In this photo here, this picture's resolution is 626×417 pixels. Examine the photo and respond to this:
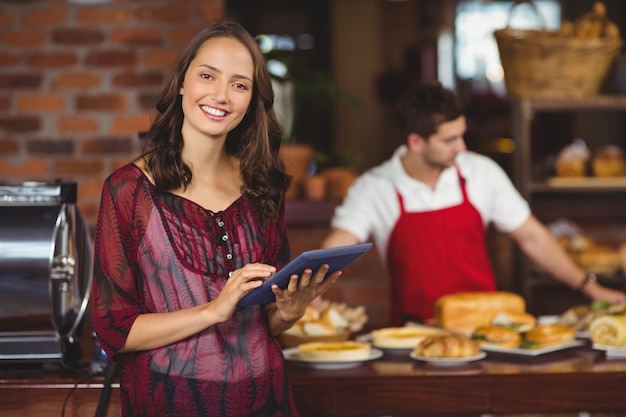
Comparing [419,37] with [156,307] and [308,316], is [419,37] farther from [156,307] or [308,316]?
[156,307]

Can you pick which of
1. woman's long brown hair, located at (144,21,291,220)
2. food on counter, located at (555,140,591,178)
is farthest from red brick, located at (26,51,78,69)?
food on counter, located at (555,140,591,178)

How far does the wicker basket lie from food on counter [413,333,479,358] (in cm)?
215

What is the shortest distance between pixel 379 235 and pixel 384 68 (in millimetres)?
5219

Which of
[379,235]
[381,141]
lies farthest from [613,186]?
[381,141]

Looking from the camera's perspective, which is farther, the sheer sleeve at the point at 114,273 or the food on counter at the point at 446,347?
the food on counter at the point at 446,347

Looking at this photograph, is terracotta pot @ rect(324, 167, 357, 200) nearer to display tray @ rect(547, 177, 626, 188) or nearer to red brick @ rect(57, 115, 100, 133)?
display tray @ rect(547, 177, 626, 188)

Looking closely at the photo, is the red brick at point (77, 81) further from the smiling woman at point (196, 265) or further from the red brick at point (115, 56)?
the smiling woman at point (196, 265)

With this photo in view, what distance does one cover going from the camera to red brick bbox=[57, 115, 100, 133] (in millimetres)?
4070

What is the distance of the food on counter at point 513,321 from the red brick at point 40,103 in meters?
2.06

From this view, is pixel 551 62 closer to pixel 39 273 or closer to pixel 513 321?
pixel 513 321

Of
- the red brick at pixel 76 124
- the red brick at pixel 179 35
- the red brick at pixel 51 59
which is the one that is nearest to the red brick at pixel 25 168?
the red brick at pixel 76 124

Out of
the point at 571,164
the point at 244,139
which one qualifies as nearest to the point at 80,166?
the point at 244,139

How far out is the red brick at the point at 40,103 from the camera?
160 inches

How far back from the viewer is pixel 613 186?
15.7ft
